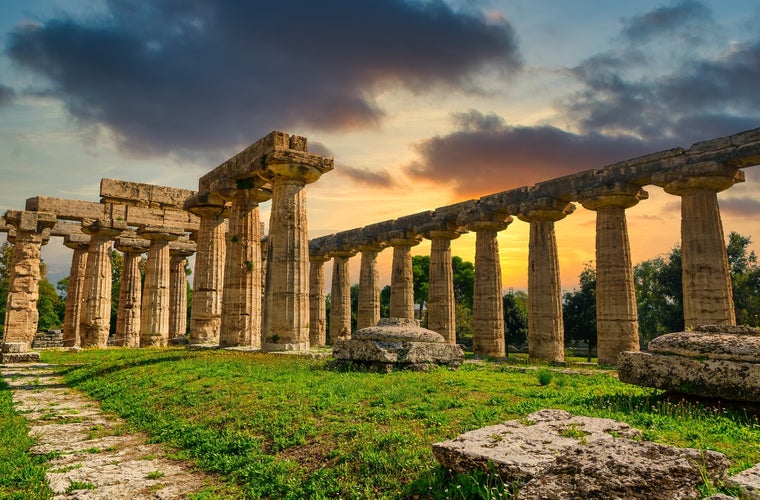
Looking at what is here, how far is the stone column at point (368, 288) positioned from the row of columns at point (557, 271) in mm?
70

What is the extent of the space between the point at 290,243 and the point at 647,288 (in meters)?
42.2

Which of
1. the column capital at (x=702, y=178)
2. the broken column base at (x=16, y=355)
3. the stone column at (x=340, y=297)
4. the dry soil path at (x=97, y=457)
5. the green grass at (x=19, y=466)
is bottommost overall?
the dry soil path at (x=97, y=457)

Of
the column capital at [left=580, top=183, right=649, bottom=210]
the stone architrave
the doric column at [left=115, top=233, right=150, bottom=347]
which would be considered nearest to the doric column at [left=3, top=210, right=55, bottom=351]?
the doric column at [left=115, top=233, right=150, bottom=347]

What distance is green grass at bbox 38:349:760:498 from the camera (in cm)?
577

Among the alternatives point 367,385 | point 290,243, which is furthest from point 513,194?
point 367,385

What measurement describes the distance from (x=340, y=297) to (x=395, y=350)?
2641 centimetres

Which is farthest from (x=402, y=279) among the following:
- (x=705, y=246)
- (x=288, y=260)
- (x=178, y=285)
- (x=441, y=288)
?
(x=705, y=246)

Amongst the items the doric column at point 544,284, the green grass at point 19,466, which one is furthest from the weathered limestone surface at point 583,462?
the doric column at point 544,284

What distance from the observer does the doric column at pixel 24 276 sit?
26.3 m

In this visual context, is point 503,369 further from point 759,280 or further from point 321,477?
point 759,280

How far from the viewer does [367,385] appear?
33.2 feet

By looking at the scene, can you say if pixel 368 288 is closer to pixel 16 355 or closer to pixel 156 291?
pixel 156 291

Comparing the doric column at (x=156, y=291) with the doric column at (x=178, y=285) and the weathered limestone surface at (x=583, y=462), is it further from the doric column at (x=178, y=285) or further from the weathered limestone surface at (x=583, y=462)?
the weathered limestone surface at (x=583, y=462)

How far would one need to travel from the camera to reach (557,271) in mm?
23766
